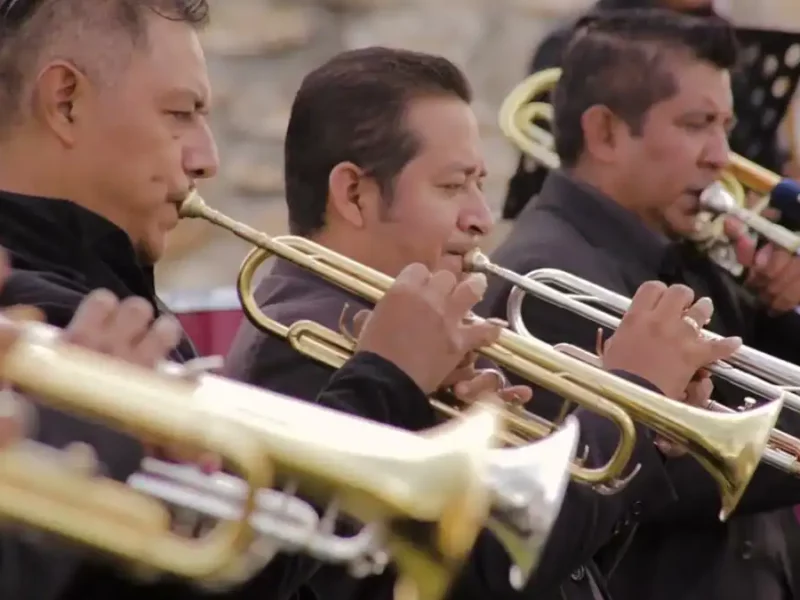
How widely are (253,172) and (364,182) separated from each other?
1995mm

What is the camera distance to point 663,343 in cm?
218

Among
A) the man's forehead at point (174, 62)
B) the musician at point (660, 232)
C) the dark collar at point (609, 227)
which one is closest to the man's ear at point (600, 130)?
the musician at point (660, 232)

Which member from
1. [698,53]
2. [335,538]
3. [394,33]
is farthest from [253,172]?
[335,538]

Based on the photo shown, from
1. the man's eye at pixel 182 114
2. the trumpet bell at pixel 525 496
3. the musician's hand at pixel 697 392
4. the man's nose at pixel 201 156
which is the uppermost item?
the man's eye at pixel 182 114

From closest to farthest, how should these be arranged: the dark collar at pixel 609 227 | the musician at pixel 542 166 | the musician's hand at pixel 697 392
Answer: the musician's hand at pixel 697 392 < the dark collar at pixel 609 227 < the musician at pixel 542 166

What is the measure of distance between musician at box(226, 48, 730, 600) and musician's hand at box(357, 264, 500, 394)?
0.16 m

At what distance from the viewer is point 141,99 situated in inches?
75.2

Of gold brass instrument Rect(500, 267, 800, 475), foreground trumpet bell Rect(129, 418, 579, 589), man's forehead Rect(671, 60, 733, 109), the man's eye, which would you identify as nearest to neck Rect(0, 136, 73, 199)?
the man's eye

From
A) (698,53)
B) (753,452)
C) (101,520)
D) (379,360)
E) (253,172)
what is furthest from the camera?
(253,172)

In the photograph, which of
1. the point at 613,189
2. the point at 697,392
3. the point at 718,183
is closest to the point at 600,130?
the point at 613,189

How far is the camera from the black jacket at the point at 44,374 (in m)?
1.40

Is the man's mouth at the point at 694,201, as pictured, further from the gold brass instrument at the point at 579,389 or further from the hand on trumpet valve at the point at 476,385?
the hand on trumpet valve at the point at 476,385

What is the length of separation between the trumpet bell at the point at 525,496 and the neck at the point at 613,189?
4.43 feet

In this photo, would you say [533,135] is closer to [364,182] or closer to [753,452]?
[364,182]
